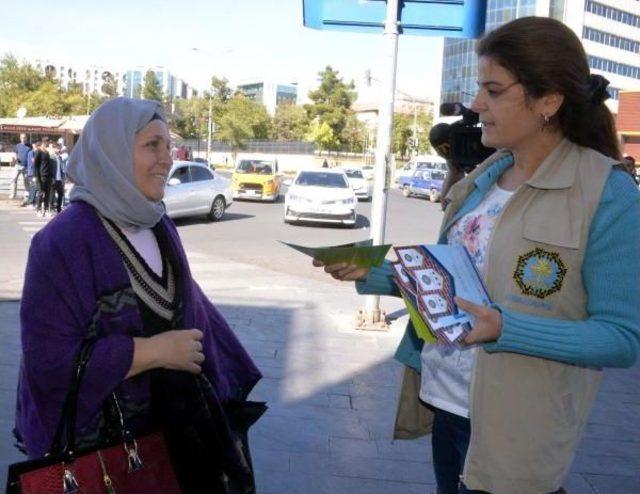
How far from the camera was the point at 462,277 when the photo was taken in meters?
1.76

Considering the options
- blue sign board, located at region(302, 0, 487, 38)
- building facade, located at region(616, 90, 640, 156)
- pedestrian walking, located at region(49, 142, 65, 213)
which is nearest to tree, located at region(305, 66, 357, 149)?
building facade, located at region(616, 90, 640, 156)

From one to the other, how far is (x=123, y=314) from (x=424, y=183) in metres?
30.7

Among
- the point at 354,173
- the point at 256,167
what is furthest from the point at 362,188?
the point at 256,167

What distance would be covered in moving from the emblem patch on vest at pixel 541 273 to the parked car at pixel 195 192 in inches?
594

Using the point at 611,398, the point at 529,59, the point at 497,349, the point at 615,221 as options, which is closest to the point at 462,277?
the point at 497,349

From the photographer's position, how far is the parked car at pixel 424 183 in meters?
31.4

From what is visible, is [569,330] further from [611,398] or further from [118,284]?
[611,398]

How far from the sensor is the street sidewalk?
3.99 meters

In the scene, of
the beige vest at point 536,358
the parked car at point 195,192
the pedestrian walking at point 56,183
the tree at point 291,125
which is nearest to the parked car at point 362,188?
the parked car at point 195,192

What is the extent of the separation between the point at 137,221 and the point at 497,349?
1098 mm

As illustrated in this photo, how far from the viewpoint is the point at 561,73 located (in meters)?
1.81

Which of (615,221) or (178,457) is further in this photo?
(178,457)

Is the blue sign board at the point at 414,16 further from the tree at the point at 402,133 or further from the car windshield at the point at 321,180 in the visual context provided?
the tree at the point at 402,133

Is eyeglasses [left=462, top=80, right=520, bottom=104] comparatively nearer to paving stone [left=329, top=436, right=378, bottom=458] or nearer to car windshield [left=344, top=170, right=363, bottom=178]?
paving stone [left=329, top=436, right=378, bottom=458]
